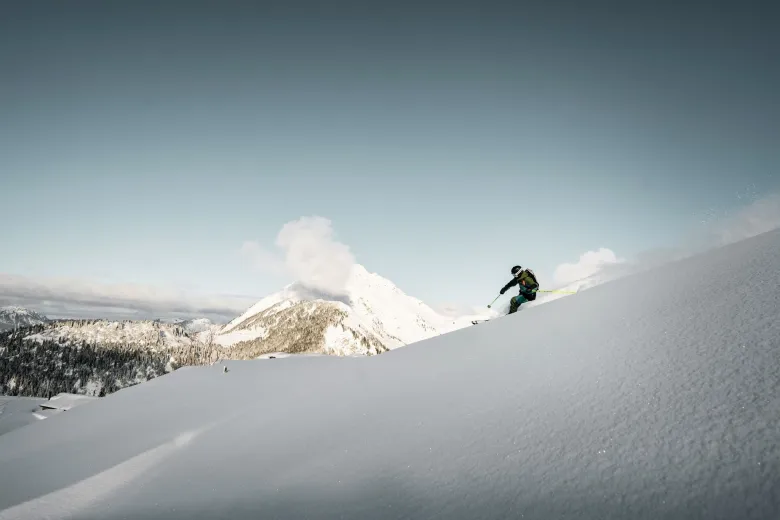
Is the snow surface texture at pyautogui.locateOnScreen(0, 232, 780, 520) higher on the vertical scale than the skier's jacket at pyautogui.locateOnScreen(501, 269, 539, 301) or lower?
lower

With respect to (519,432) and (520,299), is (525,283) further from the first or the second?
(519,432)

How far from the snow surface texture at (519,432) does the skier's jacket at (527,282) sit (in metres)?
4.78

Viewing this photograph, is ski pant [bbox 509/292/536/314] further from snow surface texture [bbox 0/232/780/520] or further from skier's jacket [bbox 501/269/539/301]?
snow surface texture [bbox 0/232/780/520]

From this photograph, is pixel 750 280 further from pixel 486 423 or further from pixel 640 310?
pixel 486 423

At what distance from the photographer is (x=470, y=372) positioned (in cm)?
616

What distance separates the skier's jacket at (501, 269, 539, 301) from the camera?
13062 millimetres

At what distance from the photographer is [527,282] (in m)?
13.2

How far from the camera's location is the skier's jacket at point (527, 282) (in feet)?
42.9

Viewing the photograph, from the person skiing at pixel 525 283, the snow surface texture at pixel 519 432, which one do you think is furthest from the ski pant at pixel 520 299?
the snow surface texture at pixel 519 432

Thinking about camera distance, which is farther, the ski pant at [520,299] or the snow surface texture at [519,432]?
the ski pant at [520,299]

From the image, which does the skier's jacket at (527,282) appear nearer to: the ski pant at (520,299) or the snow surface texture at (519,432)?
the ski pant at (520,299)

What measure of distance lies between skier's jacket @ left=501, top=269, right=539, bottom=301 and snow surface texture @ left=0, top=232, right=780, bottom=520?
4.78 m

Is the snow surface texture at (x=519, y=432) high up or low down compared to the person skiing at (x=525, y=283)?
down

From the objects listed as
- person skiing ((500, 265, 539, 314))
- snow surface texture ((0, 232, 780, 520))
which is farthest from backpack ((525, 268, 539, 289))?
snow surface texture ((0, 232, 780, 520))
